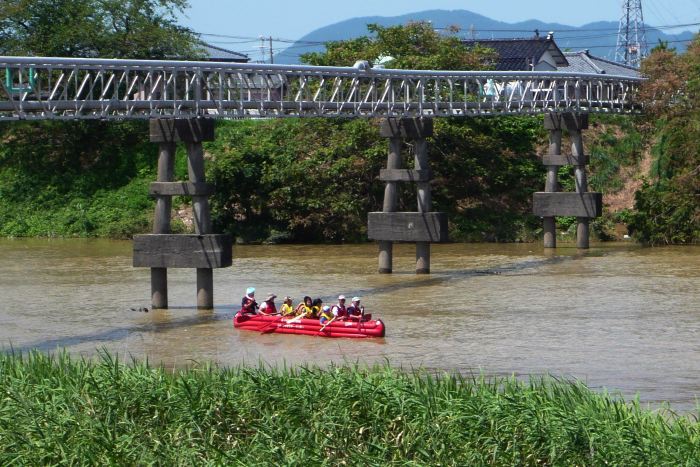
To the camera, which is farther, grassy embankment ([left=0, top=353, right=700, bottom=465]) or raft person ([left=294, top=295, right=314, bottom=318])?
raft person ([left=294, top=295, right=314, bottom=318])

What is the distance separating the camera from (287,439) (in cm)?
1631

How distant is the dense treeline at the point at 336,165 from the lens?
165 feet

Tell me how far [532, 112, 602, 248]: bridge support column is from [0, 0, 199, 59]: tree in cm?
1899

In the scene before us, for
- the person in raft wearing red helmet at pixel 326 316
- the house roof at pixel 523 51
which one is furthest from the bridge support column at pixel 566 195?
the house roof at pixel 523 51

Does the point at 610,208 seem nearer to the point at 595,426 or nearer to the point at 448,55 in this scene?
the point at 448,55

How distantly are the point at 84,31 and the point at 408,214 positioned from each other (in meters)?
23.3

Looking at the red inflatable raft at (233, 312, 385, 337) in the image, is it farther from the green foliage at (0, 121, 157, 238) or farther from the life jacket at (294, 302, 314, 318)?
the green foliage at (0, 121, 157, 238)

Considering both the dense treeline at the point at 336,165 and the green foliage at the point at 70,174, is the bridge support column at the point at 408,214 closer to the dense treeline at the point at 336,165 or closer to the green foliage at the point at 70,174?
the dense treeline at the point at 336,165

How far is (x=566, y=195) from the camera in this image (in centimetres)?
4728

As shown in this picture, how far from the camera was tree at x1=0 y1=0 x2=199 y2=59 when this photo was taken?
56.8m

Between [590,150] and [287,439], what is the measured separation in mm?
40724

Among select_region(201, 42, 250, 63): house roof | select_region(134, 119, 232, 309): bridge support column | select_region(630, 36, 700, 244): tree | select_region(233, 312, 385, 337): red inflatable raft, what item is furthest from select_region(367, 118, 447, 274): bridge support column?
select_region(201, 42, 250, 63): house roof

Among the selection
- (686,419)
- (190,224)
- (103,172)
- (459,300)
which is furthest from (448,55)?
(686,419)

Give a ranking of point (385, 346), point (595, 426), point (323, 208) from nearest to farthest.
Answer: point (595, 426), point (385, 346), point (323, 208)
